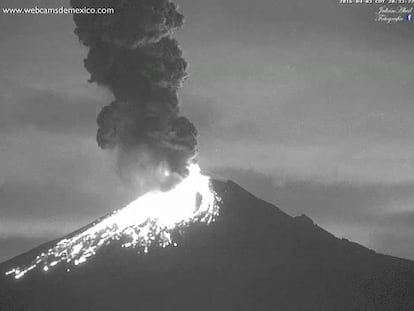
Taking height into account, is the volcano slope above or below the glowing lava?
below

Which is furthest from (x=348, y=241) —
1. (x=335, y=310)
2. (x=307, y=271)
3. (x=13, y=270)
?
(x=13, y=270)

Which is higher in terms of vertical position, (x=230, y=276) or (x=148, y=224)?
(x=148, y=224)

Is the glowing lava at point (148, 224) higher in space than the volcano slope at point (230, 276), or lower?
higher

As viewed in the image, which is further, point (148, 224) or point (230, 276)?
point (148, 224)

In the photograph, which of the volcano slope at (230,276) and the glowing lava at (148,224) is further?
the glowing lava at (148,224)

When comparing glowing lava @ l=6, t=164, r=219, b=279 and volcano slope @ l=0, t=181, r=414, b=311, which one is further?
glowing lava @ l=6, t=164, r=219, b=279

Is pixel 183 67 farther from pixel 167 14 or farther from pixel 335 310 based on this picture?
pixel 335 310
